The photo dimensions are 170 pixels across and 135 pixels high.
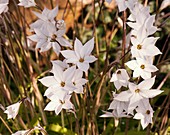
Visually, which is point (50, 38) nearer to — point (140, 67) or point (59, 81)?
point (59, 81)

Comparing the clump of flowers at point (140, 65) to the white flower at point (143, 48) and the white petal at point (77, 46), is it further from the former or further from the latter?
the white petal at point (77, 46)

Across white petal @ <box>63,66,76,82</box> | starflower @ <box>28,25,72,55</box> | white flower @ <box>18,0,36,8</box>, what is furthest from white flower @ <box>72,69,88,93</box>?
white flower @ <box>18,0,36,8</box>

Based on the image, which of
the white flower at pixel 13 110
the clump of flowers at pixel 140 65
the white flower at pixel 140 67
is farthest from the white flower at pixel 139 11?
the white flower at pixel 13 110

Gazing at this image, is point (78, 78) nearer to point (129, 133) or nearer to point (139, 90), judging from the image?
point (139, 90)

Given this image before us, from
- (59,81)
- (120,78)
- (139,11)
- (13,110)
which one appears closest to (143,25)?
(139,11)

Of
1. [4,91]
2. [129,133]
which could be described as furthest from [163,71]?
[4,91]

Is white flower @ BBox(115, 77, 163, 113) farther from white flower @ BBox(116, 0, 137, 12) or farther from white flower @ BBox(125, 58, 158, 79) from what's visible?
white flower @ BBox(116, 0, 137, 12)
